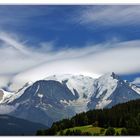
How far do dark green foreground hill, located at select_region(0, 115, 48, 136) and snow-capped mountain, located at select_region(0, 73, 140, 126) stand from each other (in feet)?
0.24

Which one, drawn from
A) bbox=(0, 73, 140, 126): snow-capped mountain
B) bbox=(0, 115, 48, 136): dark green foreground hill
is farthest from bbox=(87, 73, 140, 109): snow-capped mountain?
bbox=(0, 115, 48, 136): dark green foreground hill

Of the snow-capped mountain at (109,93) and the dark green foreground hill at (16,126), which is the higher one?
the snow-capped mountain at (109,93)

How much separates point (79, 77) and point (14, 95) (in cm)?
85

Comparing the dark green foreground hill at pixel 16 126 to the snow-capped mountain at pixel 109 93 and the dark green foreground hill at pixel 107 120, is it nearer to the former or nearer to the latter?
the dark green foreground hill at pixel 107 120

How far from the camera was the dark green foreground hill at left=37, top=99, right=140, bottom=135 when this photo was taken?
21.3 feet

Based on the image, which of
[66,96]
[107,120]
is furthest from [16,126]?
[107,120]

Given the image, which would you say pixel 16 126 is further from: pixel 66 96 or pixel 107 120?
pixel 107 120

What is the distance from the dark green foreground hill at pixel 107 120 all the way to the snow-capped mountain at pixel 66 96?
0.22ft

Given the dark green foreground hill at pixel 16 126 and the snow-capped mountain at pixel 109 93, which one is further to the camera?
the snow-capped mountain at pixel 109 93

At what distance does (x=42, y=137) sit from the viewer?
255 inches

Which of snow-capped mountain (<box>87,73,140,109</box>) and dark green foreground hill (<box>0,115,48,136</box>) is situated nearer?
dark green foreground hill (<box>0,115,48,136</box>)

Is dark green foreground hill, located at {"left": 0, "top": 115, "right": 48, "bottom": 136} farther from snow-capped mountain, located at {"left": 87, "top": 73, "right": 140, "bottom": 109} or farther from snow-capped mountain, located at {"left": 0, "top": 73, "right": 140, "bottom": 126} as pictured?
snow-capped mountain, located at {"left": 87, "top": 73, "right": 140, "bottom": 109}

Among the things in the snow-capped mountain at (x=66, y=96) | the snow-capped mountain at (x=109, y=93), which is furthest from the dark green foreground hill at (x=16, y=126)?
the snow-capped mountain at (x=109, y=93)

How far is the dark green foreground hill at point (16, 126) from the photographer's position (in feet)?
21.2
